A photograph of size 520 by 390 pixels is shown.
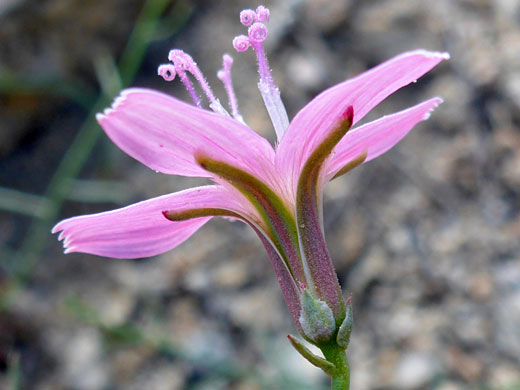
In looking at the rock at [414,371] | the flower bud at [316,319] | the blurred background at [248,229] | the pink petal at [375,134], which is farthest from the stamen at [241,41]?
the rock at [414,371]

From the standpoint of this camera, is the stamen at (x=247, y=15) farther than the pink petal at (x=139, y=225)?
Yes

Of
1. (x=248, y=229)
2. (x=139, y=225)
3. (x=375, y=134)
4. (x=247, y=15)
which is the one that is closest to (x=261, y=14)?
(x=247, y=15)

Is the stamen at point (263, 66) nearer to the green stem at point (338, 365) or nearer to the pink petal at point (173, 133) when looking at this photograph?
the pink petal at point (173, 133)

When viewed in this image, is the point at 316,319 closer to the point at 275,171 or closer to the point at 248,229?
the point at 275,171

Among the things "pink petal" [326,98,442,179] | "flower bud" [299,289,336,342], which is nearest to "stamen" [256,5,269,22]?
"pink petal" [326,98,442,179]

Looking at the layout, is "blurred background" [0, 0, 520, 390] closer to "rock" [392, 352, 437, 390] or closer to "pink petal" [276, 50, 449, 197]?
"rock" [392, 352, 437, 390]

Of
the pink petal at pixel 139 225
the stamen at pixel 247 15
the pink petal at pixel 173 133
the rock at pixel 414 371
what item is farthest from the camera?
the rock at pixel 414 371

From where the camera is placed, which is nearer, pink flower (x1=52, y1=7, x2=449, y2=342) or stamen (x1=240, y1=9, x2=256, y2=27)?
pink flower (x1=52, y1=7, x2=449, y2=342)
